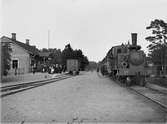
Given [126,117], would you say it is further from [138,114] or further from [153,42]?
[153,42]

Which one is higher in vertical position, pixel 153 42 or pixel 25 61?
pixel 153 42

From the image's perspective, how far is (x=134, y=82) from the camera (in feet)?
62.8

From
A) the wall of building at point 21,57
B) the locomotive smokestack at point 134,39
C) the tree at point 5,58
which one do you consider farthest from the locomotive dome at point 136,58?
the wall of building at point 21,57

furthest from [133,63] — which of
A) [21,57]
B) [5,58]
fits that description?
[21,57]

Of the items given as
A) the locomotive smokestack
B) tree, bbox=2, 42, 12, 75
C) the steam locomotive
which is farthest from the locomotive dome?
tree, bbox=2, 42, 12, 75

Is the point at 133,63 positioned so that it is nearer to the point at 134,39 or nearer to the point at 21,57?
the point at 134,39

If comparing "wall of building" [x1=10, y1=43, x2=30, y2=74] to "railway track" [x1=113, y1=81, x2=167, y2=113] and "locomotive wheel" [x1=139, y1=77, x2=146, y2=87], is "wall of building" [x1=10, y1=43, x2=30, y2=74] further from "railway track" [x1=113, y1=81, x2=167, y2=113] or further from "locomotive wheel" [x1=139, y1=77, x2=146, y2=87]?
"railway track" [x1=113, y1=81, x2=167, y2=113]

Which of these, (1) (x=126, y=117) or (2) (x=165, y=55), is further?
(2) (x=165, y=55)

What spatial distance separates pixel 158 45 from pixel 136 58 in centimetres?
1986

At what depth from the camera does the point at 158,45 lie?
1364 inches

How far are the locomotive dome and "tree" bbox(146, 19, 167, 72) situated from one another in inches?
679

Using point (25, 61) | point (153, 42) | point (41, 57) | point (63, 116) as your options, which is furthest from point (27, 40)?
point (63, 116)

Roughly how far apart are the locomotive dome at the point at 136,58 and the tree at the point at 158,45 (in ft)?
56.6

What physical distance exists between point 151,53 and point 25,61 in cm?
2532
